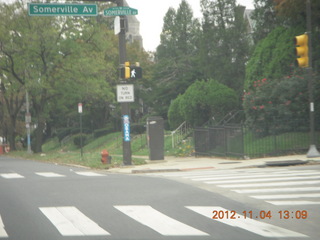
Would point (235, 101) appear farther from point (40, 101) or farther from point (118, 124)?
point (118, 124)

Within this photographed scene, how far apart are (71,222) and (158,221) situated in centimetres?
143

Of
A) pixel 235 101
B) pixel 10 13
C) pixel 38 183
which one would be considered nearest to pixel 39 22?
pixel 10 13

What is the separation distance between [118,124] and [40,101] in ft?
58.6

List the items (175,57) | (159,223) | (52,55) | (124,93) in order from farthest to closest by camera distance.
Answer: (175,57) < (52,55) < (124,93) < (159,223)

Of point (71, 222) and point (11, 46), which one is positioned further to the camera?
point (11, 46)

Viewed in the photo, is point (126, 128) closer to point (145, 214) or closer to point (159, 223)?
point (145, 214)

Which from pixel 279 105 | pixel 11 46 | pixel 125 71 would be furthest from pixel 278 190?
pixel 11 46

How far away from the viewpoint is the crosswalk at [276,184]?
10.6 m

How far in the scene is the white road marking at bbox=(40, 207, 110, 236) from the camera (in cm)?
770

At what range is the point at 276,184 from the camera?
12.7m

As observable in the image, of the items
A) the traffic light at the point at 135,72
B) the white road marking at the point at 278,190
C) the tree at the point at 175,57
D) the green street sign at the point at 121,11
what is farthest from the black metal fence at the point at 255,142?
the tree at the point at 175,57

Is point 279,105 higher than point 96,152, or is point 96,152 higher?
point 279,105

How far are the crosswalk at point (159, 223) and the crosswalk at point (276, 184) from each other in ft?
5.63

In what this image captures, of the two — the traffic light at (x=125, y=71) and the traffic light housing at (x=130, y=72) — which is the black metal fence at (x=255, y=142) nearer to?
the traffic light housing at (x=130, y=72)
